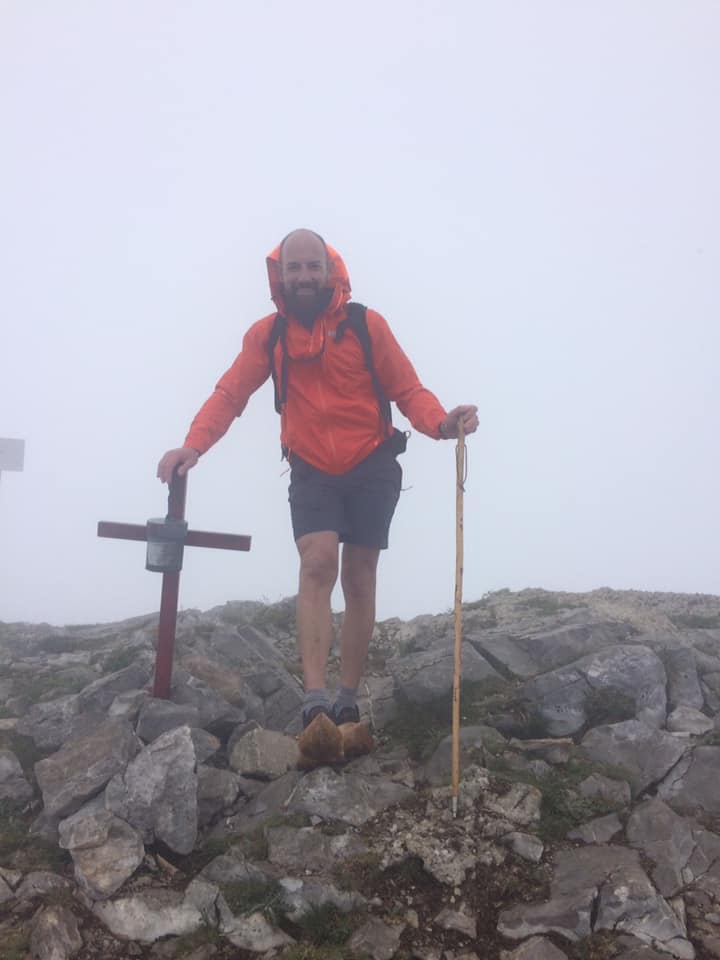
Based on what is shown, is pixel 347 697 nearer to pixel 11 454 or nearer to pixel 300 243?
pixel 300 243

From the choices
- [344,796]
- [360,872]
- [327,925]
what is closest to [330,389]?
[344,796]

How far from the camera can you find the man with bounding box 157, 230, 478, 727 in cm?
588

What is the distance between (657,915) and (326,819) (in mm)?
1898

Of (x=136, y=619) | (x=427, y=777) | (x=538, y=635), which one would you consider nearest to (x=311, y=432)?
(x=427, y=777)

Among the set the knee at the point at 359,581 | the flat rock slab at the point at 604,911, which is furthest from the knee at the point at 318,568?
the flat rock slab at the point at 604,911

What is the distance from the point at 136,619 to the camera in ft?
34.9

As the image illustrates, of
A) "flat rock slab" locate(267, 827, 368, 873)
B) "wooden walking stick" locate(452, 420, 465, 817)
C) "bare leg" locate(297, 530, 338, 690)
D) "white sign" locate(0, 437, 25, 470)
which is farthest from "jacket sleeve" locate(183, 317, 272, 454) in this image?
"white sign" locate(0, 437, 25, 470)

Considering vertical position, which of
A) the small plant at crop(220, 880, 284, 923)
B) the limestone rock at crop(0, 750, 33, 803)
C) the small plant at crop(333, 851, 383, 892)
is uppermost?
the limestone rock at crop(0, 750, 33, 803)

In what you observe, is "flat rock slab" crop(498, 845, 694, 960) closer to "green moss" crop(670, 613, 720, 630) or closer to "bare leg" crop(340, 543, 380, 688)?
"bare leg" crop(340, 543, 380, 688)

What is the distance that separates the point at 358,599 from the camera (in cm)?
609

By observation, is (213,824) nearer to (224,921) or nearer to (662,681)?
(224,921)

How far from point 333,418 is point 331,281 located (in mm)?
1050

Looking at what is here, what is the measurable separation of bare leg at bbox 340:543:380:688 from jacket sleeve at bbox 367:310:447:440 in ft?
3.59

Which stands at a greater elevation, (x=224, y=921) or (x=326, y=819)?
(x=326, y=819)
